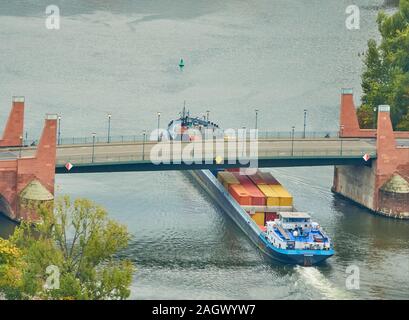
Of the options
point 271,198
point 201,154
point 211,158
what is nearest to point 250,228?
point 271,198

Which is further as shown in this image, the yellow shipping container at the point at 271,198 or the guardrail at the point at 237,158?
the guardrail at the point at 237,158

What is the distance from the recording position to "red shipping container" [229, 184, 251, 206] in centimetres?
14375

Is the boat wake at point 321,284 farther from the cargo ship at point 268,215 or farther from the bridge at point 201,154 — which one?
the bridge at point 201,154

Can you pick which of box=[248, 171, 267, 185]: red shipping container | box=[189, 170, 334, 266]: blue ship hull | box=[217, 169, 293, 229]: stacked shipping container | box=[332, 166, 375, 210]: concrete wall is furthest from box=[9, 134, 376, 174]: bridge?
box=[189, 170, 334, 266]: blue ship hull

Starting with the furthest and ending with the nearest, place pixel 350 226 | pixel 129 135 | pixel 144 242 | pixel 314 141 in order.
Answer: pixel 129 135
pixel 314 141
pixel 350 226
pixel 144 242

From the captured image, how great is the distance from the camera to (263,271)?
12444cm

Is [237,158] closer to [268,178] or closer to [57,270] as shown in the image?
[268,178]

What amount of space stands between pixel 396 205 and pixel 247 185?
18253 mm

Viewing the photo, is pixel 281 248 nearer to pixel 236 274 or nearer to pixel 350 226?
pixel 236 274

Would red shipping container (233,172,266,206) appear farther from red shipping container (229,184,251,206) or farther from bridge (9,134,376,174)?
bridge (9,134,376,174)

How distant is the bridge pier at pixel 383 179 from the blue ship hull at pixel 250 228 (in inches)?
681

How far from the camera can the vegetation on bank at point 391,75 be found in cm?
17662

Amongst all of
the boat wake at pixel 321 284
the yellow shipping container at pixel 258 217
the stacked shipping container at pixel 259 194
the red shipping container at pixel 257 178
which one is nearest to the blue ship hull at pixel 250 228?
the stacked shipping container at pixel 259 194

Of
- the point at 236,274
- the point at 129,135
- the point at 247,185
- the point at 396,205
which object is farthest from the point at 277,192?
the point at 129,135
